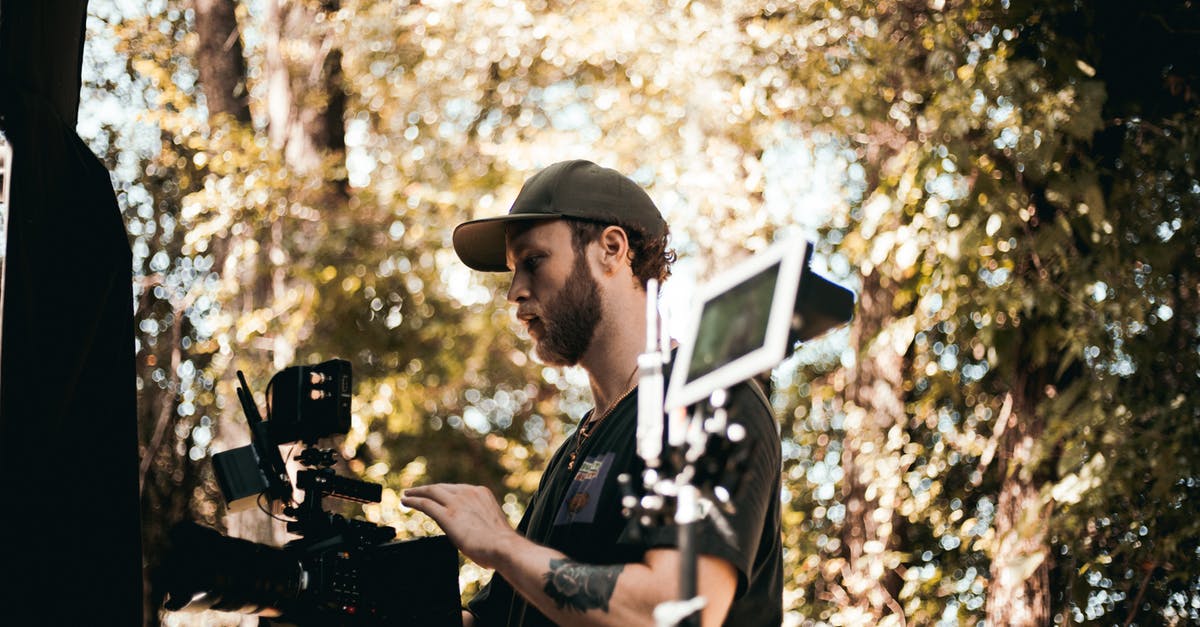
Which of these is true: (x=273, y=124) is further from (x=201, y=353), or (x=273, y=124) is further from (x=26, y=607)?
(x=26, y=607)

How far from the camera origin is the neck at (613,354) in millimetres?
2102

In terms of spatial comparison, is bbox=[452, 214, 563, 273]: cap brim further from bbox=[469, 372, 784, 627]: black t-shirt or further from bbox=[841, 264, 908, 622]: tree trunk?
bbox=[841, 264, 908, 622]: tree trunk

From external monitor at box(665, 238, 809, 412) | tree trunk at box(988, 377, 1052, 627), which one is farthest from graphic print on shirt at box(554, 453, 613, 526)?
tree trunk at box(988, 377, 1052, 627)

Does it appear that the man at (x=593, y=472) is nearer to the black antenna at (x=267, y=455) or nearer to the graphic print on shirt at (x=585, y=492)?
the graphic print on shirt at (x=585, y=492)

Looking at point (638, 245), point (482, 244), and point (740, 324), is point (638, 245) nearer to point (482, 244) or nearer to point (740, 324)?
point (482, 244)

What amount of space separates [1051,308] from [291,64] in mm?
4854

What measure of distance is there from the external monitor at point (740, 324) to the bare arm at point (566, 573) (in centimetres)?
40

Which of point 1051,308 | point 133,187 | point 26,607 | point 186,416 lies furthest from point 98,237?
point 133,187

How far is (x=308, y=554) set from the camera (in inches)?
75.8

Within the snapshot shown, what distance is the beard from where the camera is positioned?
82.0 inches

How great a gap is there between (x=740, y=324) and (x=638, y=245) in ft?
3.22

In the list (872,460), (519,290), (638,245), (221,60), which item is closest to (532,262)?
(519,290)

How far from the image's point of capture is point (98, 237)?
5.90 feet

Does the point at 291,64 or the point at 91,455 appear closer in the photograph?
the point at 91,455
